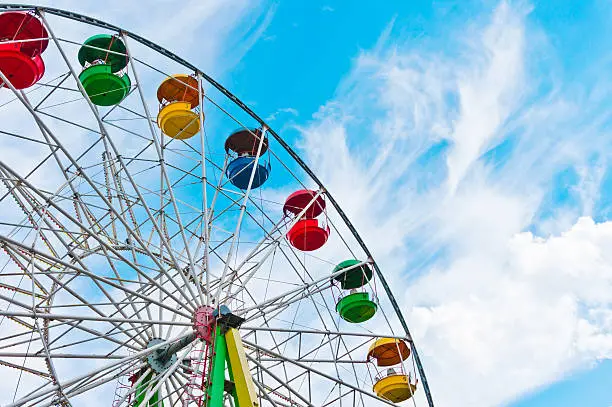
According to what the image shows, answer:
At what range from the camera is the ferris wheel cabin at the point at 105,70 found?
13.5 m

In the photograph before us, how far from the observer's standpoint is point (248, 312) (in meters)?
12.8

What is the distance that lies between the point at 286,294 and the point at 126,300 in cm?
330

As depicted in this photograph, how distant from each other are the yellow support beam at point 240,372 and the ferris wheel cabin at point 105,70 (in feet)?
20.1

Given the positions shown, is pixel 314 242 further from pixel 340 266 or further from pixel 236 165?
pixel 236 165

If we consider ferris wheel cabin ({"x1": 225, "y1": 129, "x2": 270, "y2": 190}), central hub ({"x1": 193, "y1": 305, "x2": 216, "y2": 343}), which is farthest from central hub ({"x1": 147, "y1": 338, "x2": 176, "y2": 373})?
ferris wheel cabin ({"x1": 225, "y1": 129, "x2": 270, "y2": 190})

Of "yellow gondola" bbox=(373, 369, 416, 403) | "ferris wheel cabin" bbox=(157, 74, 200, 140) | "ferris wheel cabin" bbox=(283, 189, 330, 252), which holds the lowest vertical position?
"yellow gondola" bbox=(373, 369, 416, 403)

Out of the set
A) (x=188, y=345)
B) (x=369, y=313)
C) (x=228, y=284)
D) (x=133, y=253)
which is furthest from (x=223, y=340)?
(x=369, y=313)

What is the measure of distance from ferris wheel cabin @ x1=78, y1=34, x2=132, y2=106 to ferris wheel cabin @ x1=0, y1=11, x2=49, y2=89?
2.95 ft

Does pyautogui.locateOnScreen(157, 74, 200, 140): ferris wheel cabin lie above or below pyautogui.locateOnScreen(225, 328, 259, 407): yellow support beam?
above

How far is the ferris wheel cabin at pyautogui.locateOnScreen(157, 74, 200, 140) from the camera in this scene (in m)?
14.2

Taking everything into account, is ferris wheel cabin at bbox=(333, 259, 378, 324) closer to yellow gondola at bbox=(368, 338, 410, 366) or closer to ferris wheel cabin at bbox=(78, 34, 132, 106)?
yellow gondola at bbox=(368, 338, 410, 366)

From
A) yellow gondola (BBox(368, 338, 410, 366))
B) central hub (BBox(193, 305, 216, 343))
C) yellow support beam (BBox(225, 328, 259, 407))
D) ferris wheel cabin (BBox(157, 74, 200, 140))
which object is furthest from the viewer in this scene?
yellow gondola (BBox(368, 338, 410, 366))

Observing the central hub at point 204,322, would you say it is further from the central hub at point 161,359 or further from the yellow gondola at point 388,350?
the yellow gondola at point 388,350

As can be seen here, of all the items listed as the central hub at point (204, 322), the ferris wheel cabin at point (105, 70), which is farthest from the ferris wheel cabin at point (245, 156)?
the central hub at point (204, 322)
